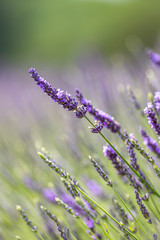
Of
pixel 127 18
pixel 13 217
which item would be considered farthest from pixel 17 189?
pixel 127 18

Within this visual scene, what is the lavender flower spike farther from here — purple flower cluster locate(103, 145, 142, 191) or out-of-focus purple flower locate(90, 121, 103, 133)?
purple flower cluster locate(103, 145, 142, 191)

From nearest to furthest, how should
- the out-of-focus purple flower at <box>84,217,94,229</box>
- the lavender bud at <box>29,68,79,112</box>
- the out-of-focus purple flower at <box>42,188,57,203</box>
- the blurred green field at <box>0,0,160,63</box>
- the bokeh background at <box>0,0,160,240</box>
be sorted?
the lavender bud at <box>29,68,79,112</box>, the out-of-focus purple flower at <box>84,217,94,229</box>, the out-of-focus purple flower at <box>42,188,57,203</box>, the bokeh background at <box>0,0,160,240</box>, the blurred green field at <box>0,0,160,63</box>

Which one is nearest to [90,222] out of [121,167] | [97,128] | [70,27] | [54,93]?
[121,167]

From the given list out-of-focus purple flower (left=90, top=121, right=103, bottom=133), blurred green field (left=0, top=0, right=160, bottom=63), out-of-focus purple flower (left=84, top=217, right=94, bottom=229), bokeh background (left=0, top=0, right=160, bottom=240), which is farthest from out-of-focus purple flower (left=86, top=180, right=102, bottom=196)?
blurred green field (left=0, top=0, right=160, bottom=63)

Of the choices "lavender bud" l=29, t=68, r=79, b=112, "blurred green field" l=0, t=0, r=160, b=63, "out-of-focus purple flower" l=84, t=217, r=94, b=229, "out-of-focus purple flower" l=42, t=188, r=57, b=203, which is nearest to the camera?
"lavender bud" l=29, t=68, r=79, b=112

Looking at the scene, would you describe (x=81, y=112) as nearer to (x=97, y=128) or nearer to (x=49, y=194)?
(x=97, y=128)

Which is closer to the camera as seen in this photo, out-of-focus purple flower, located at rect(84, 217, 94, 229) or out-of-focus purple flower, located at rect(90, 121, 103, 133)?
out-of-focus purple flower, located at rect(90, 121, 103, 133)

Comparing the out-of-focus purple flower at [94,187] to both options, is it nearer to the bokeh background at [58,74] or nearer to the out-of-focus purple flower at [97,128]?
the bokeh background at [58,74]
